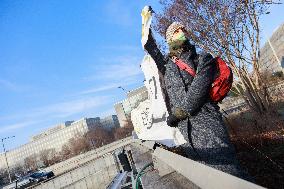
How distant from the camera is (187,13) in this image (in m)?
14.7

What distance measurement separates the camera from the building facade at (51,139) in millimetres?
167750

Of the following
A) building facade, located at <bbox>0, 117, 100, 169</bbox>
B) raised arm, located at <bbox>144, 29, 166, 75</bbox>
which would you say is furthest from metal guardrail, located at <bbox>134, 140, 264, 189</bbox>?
building facade, located at <bbox>0, 117, 100, 169</bbox>

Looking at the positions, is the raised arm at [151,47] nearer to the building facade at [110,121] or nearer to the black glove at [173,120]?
the black glove at [173,120]

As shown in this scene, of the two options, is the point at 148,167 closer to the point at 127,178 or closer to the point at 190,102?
the point at 190,102

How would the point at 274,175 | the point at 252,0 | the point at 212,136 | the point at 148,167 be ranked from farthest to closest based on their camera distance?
the point at 252,0, the point at 148,167, the point at 274,175, the point at 212,136

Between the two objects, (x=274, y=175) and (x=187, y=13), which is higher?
(x=187, y=13)

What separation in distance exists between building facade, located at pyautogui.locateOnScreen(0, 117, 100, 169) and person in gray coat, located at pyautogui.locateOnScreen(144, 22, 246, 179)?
16160 centimetres

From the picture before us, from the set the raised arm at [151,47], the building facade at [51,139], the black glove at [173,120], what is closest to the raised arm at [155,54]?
the raised arm at [151,47]

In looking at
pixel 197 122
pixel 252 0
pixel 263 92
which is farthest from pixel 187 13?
pixel 197 122

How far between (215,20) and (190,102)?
1198cm

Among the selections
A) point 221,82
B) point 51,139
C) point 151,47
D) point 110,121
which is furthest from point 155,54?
point 51,139

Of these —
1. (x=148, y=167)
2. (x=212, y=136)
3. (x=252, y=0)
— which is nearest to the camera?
(x=212, y=136)

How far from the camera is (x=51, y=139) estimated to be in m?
179

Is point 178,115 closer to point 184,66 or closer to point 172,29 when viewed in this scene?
point 184,66
